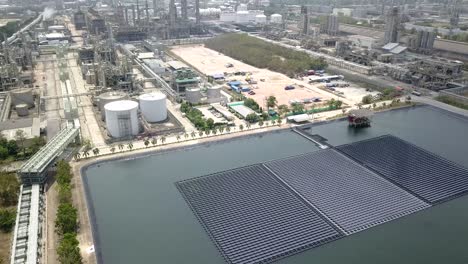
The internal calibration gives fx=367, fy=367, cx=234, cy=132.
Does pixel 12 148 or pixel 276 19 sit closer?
pixel 12 148

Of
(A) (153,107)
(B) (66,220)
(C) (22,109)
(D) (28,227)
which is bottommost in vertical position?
(D) (28,227)

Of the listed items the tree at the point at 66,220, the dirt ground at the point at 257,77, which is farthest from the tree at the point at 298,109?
the tree at the point at 66,220

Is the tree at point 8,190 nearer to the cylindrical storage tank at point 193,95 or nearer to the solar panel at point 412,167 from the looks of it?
the cylindrical storage tank at point 193,95

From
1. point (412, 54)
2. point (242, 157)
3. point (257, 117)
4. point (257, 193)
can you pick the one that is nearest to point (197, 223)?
point (257, 193)

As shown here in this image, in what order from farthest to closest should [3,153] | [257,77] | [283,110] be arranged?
1. [257,77]
2. [283,110]
3. [3,153]

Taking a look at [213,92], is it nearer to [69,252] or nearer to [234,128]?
[234,128]

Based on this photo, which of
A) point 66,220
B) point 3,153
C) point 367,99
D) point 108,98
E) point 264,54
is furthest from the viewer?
point 264,54

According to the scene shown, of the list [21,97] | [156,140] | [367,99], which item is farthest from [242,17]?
[156,140]
